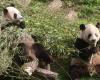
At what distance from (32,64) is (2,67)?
0.62 m

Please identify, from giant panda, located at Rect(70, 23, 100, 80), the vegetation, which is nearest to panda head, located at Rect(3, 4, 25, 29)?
the vegetation

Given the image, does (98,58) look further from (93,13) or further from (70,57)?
(93,13)

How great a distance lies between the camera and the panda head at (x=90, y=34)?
272 inches

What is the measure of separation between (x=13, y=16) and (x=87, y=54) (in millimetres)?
1700

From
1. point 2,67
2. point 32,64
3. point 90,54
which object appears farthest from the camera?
point 90,54

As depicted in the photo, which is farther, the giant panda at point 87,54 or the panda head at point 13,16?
the panda head at point 13,16

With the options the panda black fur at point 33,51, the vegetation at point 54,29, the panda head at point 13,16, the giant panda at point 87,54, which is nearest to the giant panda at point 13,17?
the panda head at point 13,16

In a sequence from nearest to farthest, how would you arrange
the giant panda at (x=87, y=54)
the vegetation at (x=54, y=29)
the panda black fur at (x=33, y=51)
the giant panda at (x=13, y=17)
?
the vegetation at (x=54, y=29), the panda black fur at (x=33, y=51), the giant panda at (x=87, y=54), the giant panda at (x=13, y=17)

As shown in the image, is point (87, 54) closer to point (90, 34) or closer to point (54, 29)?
point (90, 34)

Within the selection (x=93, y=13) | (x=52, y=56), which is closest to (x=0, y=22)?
(x=52, y=56)

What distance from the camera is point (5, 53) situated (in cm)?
610

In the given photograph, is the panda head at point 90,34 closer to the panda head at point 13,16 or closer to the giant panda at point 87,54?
the giant panda at point 87,54

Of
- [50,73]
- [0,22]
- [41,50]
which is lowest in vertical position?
[50,73]

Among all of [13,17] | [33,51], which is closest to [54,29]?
[13,17]
